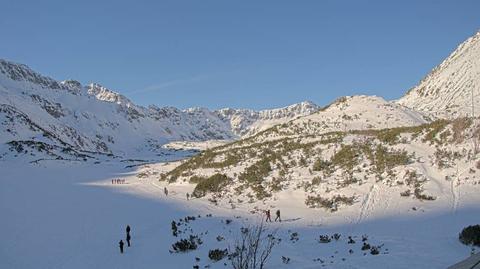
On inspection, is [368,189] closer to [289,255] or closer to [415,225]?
[415,225]

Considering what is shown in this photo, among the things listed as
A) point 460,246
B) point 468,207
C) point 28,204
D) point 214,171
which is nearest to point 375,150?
point 468,207

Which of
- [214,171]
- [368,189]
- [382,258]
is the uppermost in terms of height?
[214,171]

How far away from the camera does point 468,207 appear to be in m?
24.4

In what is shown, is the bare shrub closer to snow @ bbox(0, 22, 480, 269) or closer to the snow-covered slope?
snow @ bbox(0, 22, 480, 269)

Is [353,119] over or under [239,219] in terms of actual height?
over

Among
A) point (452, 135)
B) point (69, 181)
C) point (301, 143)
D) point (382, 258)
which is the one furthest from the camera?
point (69, 181)

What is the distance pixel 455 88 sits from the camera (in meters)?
79.6

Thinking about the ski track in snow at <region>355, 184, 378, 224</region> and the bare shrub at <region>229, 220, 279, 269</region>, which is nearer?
the bare shrub at <region>229, 220, 279, 269</region>

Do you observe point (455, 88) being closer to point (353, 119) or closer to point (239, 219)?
point (353, 119)

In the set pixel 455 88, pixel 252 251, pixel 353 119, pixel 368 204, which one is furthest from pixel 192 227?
pixel 455 88

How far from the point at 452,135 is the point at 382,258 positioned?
872 inches

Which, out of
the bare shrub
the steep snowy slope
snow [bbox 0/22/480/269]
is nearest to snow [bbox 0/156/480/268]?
snow [bbox 0/22/480/269]

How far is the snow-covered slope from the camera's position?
6856cm

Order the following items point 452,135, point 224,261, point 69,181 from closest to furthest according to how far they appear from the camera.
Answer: point 224,261, point 452,135, point 69,181
